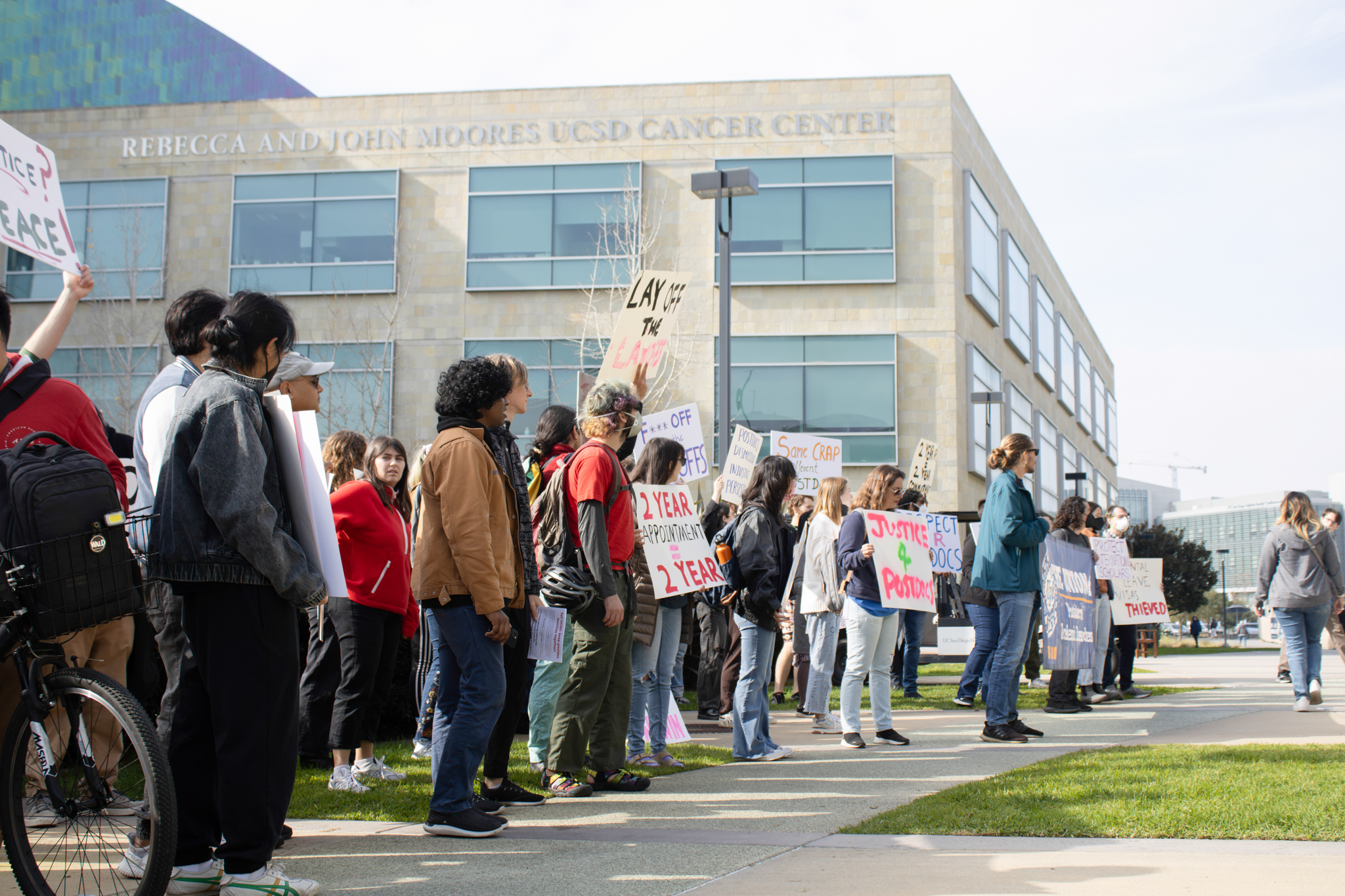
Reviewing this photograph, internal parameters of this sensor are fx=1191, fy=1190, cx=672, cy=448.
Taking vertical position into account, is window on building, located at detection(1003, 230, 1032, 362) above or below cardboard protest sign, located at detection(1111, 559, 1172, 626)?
above

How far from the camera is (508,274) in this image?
2997cm

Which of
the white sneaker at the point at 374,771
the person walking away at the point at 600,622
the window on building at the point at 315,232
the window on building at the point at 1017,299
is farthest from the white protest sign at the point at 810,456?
the window on building at the point at 1017,299

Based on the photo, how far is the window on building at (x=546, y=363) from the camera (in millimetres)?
28906

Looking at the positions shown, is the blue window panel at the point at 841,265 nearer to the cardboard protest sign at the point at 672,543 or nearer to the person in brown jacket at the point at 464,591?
the cardboard protest sign at the point at 672,543

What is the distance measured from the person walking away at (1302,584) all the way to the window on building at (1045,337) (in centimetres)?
2793

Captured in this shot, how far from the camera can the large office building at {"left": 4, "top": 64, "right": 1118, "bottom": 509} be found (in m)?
29.0

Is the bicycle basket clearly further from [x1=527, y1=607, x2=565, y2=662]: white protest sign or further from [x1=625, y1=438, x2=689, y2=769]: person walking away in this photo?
[x1=625, y1=438, x2=689, y2=769]: person walking away

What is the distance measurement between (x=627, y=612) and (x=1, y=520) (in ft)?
11.0

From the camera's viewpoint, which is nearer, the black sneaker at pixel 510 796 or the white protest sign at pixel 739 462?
the black sneaker at pixel 510 796

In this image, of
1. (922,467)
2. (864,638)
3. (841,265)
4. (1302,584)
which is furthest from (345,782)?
(841,265)

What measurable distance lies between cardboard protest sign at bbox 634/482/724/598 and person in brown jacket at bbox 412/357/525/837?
6.59 feet

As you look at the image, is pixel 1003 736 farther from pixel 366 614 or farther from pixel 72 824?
pixel 72 824

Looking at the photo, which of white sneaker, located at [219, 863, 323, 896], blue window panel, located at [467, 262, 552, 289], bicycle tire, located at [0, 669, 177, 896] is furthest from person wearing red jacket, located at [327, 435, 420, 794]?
blue window panel, located at [467, 262, 552, 289]

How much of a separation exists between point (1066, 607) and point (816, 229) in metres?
20.2
